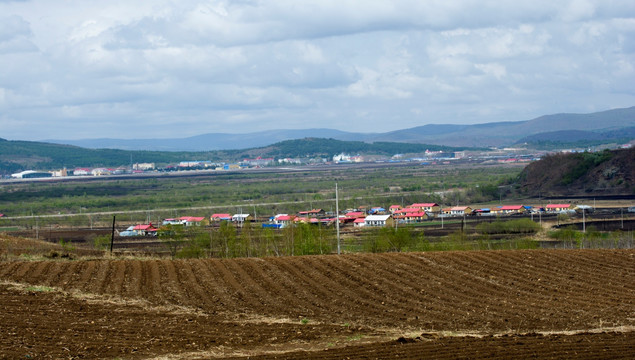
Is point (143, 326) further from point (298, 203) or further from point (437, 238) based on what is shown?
point (298, 203)

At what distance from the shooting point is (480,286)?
21.3m

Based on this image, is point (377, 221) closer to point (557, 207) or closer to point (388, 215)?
point (388, 215)

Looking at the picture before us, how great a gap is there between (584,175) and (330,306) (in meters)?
75.2

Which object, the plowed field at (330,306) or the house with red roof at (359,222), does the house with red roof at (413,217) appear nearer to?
the house with red roof at (359,222)

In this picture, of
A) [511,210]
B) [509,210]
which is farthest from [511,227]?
[509,210]

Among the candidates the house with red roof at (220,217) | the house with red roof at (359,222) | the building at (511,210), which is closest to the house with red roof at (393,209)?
the house with red roof at (359,222)

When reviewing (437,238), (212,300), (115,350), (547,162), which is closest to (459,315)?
(212,300)

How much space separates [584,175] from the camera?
87.1 m

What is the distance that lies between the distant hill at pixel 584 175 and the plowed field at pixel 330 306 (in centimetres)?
5914

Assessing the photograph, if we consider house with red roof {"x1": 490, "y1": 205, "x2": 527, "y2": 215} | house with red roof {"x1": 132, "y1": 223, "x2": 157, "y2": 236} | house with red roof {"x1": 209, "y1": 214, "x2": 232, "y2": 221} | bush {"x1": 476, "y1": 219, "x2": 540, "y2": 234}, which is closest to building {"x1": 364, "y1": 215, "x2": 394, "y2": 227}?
bush {"x1": 476, "y1": 219, "x2": 540, "y2": 234}

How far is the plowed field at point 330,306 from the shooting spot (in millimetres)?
14258

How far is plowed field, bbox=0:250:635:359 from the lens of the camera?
14.3m

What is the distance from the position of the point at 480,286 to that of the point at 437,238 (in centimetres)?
2685

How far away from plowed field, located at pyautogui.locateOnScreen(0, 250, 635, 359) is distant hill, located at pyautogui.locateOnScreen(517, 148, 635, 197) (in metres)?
59.1
